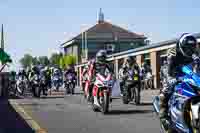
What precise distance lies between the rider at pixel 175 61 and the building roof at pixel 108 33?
93.9 meters

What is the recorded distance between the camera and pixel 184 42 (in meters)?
8.12

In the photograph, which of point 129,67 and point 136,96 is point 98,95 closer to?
point 136,96

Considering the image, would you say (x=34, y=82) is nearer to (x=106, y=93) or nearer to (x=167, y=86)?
(x=106, y=93)

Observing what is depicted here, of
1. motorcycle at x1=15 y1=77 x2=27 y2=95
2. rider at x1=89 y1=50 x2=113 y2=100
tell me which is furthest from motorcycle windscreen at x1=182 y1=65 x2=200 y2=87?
motorcycle at x1=15 y1=77 x2=27 y2=95

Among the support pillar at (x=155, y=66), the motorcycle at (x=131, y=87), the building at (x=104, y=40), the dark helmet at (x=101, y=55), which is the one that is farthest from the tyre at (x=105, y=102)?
the building at (x=104, y=40)

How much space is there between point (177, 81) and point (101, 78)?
714cm

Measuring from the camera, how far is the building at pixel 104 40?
10394cm

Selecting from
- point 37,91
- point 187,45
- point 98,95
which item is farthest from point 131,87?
point 187,45

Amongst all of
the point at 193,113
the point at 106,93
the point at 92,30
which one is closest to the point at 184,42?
the point at 193,113

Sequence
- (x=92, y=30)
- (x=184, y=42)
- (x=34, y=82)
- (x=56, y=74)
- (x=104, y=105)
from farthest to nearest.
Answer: (x=92, y=30), (x=56, y=74), (x=34, y=82), (x=104, y=105), (x=184, y=42)

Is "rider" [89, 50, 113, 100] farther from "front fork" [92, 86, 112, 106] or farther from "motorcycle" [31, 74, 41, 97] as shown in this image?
"motorcycle" [31, 74, 41, 97]

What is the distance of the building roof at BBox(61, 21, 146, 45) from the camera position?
10669 cm

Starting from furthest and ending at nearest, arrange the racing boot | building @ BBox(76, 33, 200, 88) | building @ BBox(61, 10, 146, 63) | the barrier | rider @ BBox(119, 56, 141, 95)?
1. building @ BBox(61, 10, 146, 63)
2. building @ BBox(76, 33, 200, 88)
3. the barrier
4. rider @ BBox(119, 56, 141, 95)
5. the racing boot

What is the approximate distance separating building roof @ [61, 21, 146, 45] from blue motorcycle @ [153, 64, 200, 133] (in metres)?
94.7
